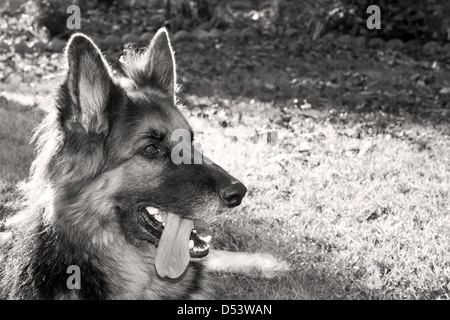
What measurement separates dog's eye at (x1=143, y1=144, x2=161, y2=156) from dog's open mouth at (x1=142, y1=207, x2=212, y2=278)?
13.9 inches

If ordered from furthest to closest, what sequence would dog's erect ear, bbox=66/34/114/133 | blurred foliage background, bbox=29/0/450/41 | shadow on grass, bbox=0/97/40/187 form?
blurred foliage background, bbox=29/0/450/41 → shadow on grass, bbox=0/97/40/187 → dog's erect ear, bbox=66/34/114/133

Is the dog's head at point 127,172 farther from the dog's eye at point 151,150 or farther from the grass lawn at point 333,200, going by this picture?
the grass lawn at point 333,200

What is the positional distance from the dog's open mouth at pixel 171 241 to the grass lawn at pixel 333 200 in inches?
35.6

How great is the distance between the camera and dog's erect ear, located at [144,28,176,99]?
176 inches

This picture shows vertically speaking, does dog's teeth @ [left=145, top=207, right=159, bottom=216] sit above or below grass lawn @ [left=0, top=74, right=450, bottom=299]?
above

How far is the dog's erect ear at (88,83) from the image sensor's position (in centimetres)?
364

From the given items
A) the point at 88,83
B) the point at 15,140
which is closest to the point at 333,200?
the point at 88,83

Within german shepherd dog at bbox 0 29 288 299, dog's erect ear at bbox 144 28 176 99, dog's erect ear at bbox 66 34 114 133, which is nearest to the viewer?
dog's erect ear at bbox 66 34 114 133

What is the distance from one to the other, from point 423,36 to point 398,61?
6.31ft

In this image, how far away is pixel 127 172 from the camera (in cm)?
396

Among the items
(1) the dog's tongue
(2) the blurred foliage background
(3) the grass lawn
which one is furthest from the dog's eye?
(2) the blurred foliage background

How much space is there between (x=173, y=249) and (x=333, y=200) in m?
2.79

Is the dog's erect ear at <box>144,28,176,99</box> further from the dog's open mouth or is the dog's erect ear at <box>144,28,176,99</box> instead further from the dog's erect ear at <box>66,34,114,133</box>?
the dog's open mouth
